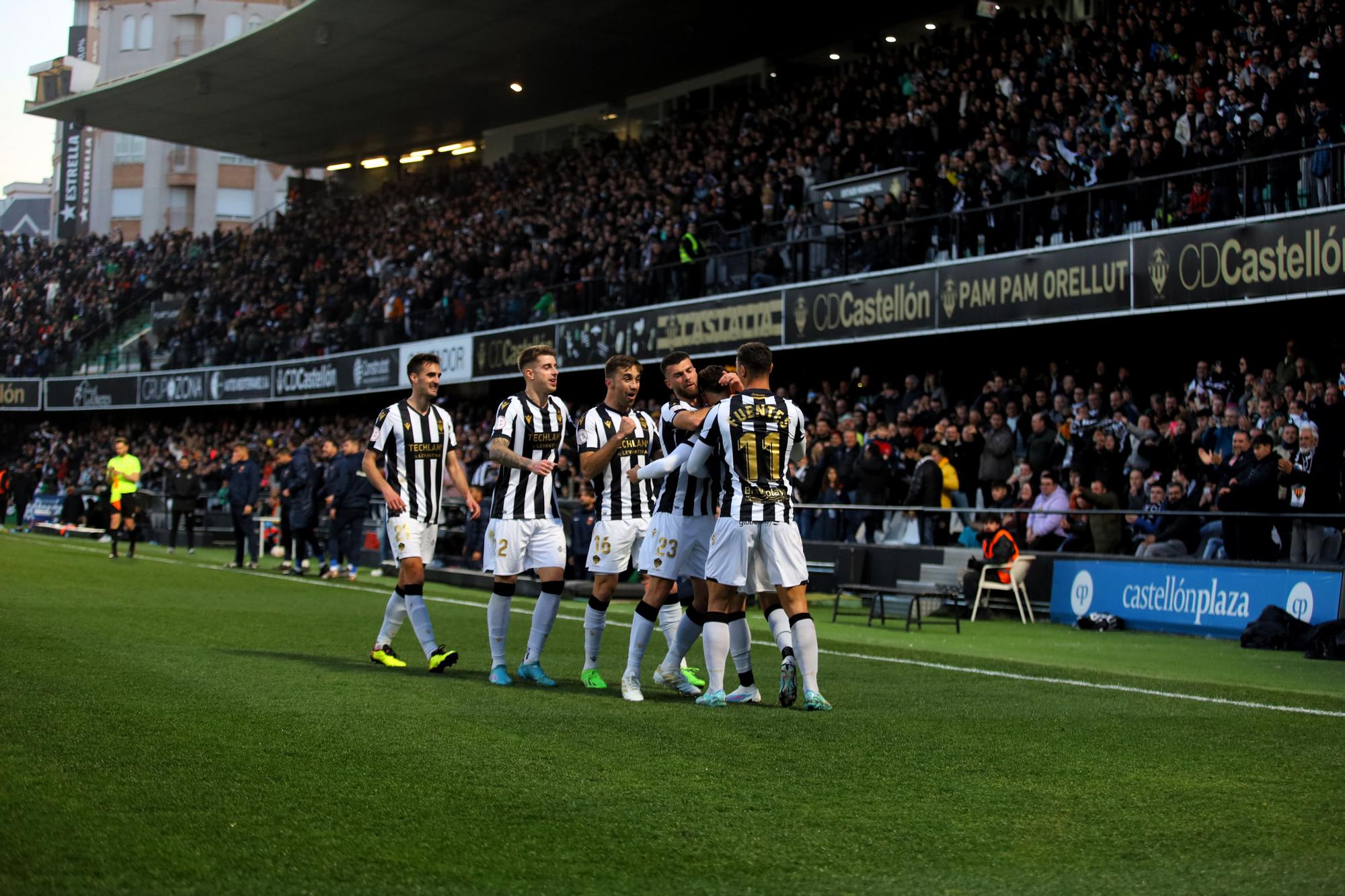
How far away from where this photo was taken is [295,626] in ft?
43.1

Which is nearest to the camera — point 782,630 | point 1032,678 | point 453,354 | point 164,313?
point 782,630

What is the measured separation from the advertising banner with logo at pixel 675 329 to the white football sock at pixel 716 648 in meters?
14.7

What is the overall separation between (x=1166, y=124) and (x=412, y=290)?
2270 cm

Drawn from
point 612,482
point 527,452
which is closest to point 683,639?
point 612,482

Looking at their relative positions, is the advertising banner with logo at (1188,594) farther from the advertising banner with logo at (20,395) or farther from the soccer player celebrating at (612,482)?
the advertising banner with logo at (20,395)

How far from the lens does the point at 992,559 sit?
17.3m

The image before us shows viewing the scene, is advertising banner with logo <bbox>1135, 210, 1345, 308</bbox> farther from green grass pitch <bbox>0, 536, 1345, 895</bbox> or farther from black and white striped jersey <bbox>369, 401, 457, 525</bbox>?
black and white striped jersey <bbox>369, 401, 457, 525</bbox>

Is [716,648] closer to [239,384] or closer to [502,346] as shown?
[502,346]

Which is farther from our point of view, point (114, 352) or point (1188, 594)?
point (114, 352)

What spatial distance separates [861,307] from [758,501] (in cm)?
1482

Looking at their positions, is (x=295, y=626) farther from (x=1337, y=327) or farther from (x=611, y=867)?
(x=1337, y=327)

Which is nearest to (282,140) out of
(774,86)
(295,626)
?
(774,86)

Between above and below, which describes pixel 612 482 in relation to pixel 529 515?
above

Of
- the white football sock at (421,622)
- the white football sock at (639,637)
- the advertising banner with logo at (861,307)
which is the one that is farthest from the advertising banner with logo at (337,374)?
the white football sock at (639,637)
